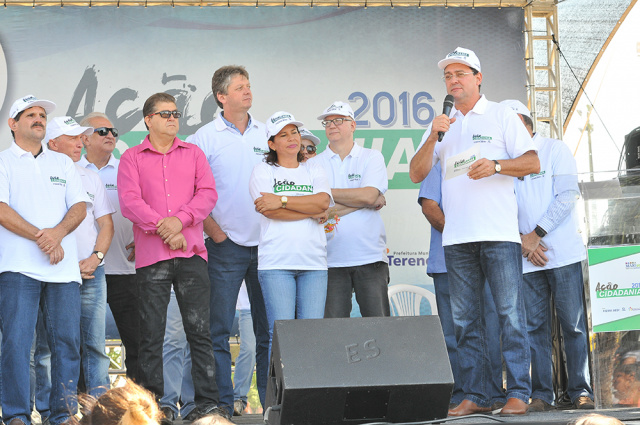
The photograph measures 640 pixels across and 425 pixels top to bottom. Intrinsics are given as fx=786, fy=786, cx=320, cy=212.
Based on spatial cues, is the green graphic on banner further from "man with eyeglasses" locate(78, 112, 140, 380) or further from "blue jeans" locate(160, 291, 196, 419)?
"blue jeans" locate(160, 291, 196, 419)

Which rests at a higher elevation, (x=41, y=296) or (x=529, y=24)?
(x=529, y=24)

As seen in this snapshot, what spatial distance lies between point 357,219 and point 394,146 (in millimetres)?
1367

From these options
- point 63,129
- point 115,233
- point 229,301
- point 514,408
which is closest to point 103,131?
point 63,129

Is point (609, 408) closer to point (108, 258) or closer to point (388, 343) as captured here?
point (388, 343)

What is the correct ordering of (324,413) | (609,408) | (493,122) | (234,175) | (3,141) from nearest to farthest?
1. (324,413)
2. (609,408)
3. (493,122)
4. (234,175)
5. (3,141)

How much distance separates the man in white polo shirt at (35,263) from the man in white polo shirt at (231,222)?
0.78 m

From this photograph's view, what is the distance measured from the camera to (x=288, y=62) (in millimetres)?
6066

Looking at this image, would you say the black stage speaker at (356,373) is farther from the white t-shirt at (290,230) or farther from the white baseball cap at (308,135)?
the white baseball cap at (308,135)

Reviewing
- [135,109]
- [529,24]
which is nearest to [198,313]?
[135,109]

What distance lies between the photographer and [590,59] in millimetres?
8039

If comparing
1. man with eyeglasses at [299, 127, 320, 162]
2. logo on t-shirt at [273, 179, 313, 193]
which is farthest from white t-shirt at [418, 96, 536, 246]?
man with eyeglasses at [299, 127, 320, 162]

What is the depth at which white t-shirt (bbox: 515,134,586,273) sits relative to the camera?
14.8 feet

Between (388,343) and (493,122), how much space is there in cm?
176

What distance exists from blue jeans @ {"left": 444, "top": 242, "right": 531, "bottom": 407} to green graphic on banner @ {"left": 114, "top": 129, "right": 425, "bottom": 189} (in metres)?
1.88
